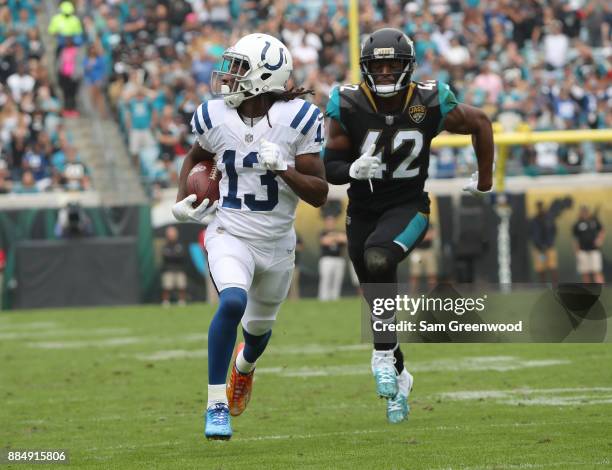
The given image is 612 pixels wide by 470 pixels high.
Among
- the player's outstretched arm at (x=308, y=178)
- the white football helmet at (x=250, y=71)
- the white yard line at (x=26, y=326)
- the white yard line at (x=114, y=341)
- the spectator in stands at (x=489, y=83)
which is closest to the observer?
the player's outstretched arm at (x=308, y=178)

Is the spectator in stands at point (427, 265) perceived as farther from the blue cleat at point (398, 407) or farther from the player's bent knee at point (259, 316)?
the player's bent knee at point (259, 316)

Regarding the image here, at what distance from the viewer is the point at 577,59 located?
2005 centimetres

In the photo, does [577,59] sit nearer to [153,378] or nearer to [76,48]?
[76,48]

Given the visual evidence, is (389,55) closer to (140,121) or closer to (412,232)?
(412,232)

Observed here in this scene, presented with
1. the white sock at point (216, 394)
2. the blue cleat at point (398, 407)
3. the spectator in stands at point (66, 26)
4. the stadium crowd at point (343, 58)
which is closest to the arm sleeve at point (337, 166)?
the blue cleat at point (398, 407)

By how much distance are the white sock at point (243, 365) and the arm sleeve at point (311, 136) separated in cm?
113

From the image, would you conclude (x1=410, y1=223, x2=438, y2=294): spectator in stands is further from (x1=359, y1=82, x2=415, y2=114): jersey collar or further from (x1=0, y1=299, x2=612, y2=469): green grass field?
(x1=359, y1=82, x2=415, y2=114): jersey collar

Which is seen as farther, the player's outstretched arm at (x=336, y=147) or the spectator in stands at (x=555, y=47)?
the spectator in stands at (x=555, y=47)

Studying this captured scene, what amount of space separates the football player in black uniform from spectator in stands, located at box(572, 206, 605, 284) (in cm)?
1204

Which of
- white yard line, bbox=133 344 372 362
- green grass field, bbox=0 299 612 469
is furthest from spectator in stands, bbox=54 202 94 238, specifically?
white yard line, bbox=133 344 372 362

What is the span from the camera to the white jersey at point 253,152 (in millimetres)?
6020

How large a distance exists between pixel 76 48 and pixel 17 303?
13.3 feet

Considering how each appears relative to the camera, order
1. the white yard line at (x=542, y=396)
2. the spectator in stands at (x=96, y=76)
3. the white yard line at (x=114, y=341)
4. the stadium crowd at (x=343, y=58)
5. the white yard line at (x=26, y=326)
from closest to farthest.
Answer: the white yard line at (x=542, y=396)
the white yard line at (x=114, y=341)
the white yard line at (x=26, y=326)
the stadium crowd at (x=343, y=58)
the spectator in stands at (x=96, y=76)

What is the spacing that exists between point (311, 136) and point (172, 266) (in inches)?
500
